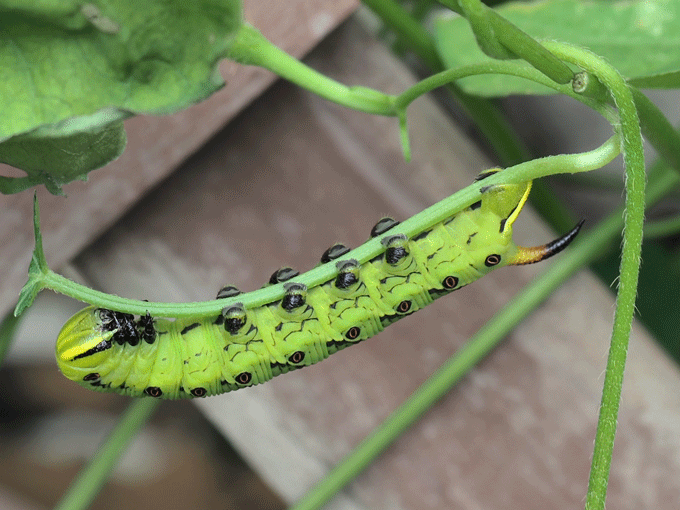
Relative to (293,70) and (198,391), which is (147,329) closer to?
(198,391)

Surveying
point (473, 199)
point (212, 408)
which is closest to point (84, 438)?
point (212, 408)

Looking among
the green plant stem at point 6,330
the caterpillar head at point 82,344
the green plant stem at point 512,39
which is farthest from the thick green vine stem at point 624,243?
the green plant stem at point 6,330

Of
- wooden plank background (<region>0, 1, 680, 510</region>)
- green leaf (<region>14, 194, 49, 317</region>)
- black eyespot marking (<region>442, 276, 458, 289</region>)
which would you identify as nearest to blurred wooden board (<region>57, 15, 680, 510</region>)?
wooden plank background (<region>0, 1, 680, 510</region>)

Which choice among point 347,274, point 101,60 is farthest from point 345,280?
point 101,60

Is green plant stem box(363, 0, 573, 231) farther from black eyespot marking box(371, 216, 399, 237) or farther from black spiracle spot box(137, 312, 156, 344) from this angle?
black spiracle spot box(137, 312, 156, 344)

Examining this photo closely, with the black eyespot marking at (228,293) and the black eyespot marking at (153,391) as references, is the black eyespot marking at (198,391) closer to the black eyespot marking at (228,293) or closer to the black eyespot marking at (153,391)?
the black eyespot marking at (153,391)
